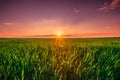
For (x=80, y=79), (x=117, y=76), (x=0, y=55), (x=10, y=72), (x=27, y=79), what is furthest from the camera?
A: (x=0, y=55)

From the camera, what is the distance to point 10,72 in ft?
9.20

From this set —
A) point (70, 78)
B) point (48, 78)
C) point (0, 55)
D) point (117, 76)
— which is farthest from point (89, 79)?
point (0, 55)

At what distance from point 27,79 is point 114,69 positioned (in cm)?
176

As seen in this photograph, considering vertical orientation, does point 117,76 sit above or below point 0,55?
below

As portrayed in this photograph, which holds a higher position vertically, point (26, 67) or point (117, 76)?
point (26, 67)

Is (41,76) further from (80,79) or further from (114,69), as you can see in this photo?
(114,69)

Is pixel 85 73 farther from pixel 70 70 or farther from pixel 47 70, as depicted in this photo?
pixel 47 70

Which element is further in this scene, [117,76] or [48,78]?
[117,76]

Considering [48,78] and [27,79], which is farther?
[48,78]

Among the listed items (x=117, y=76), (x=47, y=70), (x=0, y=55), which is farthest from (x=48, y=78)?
(x=0, y=55)

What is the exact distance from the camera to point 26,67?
2973 millimetres

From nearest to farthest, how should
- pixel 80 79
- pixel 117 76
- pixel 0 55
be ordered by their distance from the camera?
pixel 80 79 → pixel 117 76 → pixel 0 55

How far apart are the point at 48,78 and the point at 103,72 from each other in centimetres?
94

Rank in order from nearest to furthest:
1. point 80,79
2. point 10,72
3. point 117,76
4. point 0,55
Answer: point 80,79 → point 10,72 → point 117,76 → point 0,55
